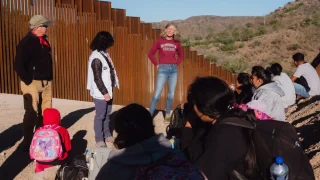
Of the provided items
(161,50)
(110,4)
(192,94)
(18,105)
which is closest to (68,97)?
(18,105)

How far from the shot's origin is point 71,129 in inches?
349

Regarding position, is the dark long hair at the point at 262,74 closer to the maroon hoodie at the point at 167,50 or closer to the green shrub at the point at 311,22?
the maroon hoodie at the point at 167,50

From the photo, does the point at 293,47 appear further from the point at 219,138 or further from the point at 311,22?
the point at 219,138

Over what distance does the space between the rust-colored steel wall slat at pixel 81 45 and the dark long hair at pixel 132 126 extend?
8.34 meters

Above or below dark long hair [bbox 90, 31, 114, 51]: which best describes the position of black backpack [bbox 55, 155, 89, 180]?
below

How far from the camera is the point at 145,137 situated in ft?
10.7

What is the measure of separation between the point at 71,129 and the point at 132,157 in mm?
5887

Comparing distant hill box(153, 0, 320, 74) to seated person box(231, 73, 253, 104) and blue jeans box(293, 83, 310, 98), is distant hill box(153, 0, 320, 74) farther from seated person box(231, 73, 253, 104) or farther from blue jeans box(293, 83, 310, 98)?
seated person box(231, 73, 253, 104)

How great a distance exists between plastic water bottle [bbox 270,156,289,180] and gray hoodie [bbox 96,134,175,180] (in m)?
0.84

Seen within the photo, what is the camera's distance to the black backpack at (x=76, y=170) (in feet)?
14.7

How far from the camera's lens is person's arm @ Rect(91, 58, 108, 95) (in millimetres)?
7148

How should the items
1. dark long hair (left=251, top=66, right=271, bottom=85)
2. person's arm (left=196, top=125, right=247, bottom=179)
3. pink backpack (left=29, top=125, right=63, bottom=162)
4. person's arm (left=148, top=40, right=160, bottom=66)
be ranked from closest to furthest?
person's arm (left=196, top=125, right=247, bottom=179)
pink backpack (left=29, top=125, right=63, bottom=162)
dark long hair (left=251, top=66, right=271, bottom=85)
person's arm (left=148, top=40, right=160, bottom=66)

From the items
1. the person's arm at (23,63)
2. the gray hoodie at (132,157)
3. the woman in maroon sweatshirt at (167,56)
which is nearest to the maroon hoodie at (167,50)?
the woman in maroon sweatshirt at (167,56)

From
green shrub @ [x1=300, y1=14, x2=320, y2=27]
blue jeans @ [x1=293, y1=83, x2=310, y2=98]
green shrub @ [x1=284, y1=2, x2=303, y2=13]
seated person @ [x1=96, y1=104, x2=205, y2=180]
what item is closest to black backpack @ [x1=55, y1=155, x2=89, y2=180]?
seated person @ [x1=96, y1=104, x2=205, y2=180]
